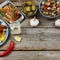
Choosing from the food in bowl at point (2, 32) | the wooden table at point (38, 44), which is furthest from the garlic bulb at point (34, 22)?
the food in bowl at point (2, 32)

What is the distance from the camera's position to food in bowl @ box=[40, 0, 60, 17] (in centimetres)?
159

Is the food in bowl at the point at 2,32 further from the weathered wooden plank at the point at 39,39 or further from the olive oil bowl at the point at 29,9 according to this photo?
the olive oil bowl at the point at 29,9

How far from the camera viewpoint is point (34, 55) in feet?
4.76

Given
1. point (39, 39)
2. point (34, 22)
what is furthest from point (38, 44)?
point (34, 22)

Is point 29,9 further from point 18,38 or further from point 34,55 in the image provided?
point 34,55

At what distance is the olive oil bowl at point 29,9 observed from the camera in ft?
5.23

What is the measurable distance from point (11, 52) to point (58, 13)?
38 centimetres

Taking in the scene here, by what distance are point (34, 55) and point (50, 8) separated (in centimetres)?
32

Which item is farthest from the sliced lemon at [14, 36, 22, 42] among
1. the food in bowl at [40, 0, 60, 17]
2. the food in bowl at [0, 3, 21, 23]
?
the food in bowl at [40, 0, 60, 17]

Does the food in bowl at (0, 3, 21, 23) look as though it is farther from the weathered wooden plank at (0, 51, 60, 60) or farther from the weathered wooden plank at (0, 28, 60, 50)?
the weathered wooden plank at (0, 51, 60, 60)

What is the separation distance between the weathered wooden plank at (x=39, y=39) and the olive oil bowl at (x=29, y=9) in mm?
101

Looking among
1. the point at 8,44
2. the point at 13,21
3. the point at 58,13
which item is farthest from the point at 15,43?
the point at 58,13

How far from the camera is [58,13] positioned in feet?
5.23

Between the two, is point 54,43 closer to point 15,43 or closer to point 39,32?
point 39,32
